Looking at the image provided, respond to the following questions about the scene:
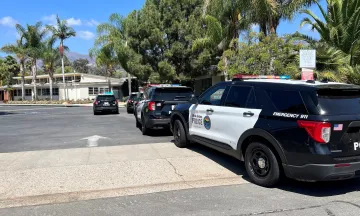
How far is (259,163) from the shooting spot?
5930 mm

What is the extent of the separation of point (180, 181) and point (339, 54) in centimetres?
1012

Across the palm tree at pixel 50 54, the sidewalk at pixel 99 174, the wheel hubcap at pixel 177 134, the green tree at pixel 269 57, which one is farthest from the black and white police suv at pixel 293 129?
the palm tree at pixel 50 54

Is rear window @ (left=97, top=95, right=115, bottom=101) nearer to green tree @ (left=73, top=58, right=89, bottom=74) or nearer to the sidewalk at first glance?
the sidewalk

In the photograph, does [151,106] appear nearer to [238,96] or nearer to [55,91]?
[238,96]

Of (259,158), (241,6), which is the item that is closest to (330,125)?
(259,158)

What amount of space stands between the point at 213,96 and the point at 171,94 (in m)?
4.02

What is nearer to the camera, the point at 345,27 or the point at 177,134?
the point at 177,134

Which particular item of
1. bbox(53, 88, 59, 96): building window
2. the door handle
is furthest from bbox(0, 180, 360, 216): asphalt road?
bbox(53, 88, 59, 96): building window

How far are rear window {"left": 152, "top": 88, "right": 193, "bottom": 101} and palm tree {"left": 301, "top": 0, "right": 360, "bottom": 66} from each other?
682 centimetres

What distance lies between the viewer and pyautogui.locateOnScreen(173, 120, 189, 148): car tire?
351 inches

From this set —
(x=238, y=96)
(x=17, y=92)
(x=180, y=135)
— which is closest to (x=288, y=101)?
(x=238, y=96)

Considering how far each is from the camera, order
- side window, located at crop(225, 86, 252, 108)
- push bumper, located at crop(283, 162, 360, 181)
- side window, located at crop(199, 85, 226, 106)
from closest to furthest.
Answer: push bumper, located at crop(283, 162, 360, 181) < side window, located at crop(225, 86, 252, 108) < side window, located at crop(199, 85, 226, 106)

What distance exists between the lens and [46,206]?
5262 mm

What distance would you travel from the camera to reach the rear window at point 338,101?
16.7ft
